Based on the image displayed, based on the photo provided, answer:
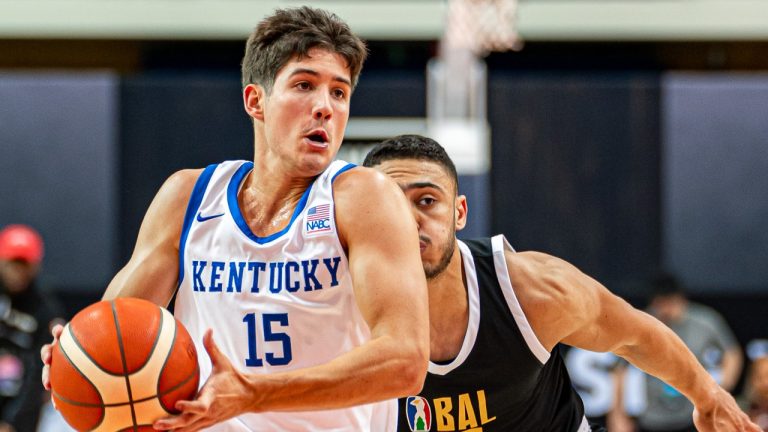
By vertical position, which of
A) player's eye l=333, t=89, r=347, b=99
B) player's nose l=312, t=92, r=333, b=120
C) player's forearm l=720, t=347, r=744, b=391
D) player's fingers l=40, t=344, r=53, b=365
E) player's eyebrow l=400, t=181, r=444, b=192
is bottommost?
player's forearm l=720, t=347, r=744, b=391

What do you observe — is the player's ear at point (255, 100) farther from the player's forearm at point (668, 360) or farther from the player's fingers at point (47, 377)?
the player's forearm at point (668, 360)

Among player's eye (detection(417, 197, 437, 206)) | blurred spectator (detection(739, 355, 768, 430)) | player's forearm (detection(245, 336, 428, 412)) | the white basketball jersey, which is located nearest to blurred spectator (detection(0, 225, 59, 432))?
player's eye (detection(417, 197, 437, 206))

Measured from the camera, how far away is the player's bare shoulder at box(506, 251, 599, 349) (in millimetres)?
4004

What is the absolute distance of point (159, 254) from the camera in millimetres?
3260

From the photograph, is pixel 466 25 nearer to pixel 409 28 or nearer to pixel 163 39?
pixel 409 28

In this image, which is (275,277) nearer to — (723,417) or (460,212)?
(460,212)

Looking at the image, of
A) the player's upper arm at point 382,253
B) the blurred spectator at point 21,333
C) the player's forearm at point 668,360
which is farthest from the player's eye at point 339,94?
the blurred spectator at point 21,333

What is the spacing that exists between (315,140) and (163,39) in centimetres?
1040

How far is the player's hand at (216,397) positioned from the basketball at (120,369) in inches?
5.2

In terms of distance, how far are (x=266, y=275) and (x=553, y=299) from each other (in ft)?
4.39

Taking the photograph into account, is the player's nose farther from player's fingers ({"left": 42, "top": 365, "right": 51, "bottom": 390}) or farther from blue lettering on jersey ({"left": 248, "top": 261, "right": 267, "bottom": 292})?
player's fingers ({"left": 42, "top": 365, "right": 51, "bottom": 390})

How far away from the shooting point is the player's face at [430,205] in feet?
13.0

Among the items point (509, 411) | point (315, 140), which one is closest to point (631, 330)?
point (509, 411)

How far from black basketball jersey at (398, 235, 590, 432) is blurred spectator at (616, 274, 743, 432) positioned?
17.4 feet
